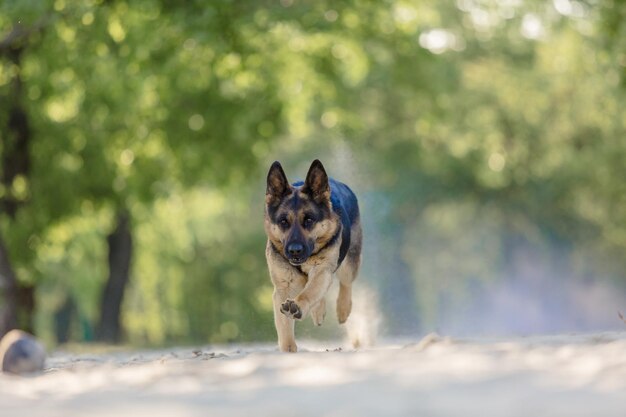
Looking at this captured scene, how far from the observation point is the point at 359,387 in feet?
22.6

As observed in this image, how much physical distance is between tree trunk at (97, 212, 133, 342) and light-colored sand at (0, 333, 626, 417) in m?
23.2

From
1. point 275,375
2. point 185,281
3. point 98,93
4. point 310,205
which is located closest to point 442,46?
point 185,281

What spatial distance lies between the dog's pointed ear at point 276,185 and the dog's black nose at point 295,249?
2.03ft

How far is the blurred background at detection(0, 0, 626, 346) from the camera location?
77.9 ft

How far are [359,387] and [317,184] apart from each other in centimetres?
433

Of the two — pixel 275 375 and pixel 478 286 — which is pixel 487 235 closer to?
pixel 478 286

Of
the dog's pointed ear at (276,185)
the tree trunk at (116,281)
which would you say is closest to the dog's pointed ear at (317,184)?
the dog's pointed ear at (276,185)

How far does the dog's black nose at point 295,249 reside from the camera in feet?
35.1

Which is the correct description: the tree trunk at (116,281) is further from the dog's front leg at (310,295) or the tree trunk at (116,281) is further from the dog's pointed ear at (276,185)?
the dog's front leg at (310,295)

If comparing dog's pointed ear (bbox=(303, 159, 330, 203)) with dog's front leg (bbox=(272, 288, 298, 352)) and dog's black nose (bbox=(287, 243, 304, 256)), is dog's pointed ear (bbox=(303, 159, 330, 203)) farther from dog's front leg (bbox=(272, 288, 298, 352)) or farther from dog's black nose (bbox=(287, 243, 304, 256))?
dog's front leg (bbox=(272, 288, 298, 352))

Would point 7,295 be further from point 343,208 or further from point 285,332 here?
point 285,332

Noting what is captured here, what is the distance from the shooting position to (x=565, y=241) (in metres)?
40.8

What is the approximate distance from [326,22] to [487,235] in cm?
2102

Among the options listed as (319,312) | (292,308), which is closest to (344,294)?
(319,312)
